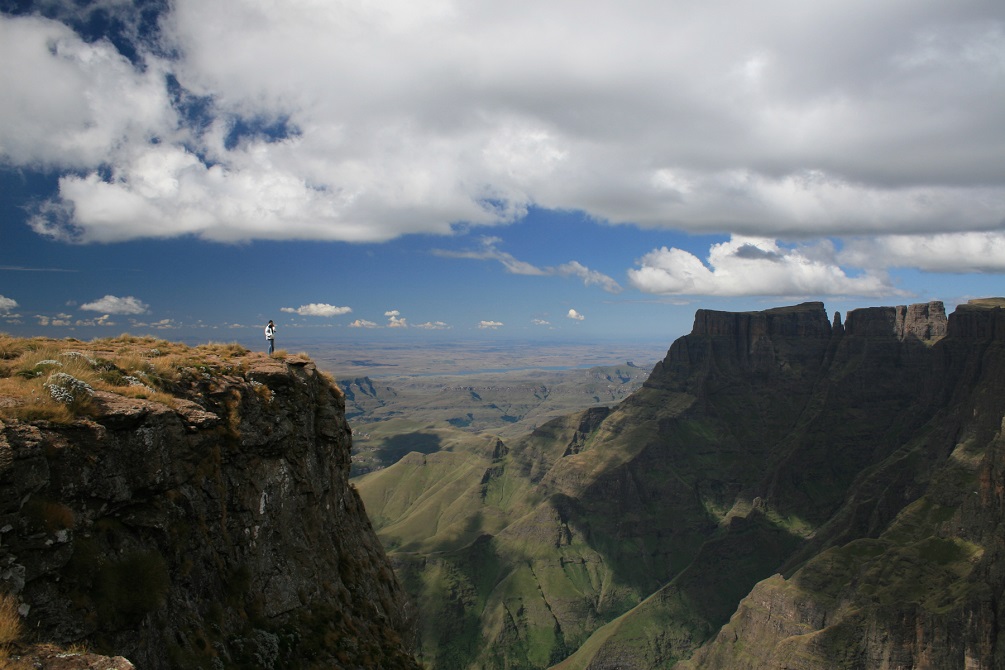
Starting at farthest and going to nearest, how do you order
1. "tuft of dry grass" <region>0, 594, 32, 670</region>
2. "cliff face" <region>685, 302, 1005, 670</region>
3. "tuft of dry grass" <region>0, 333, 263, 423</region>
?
1. "cliff face" <region>685, 302, 1005, 670</region>
2. "tuft of dry grass" <region>0, 333, 263, 423</region>
3. "tuft of dry grass" <region>0, 594, 32, 670</region>

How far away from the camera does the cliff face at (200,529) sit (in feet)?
45.8

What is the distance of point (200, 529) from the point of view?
19.5 meters

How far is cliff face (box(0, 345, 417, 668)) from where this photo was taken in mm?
13945

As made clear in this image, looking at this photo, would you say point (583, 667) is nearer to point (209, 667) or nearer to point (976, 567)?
point (976, 567)

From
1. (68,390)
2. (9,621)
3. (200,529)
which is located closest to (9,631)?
(9,621)

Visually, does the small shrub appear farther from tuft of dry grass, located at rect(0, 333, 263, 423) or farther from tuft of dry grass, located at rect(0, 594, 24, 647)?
tuft of dry grass, located at rect(0, 594, 24, 647)

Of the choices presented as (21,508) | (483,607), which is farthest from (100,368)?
(483,607)

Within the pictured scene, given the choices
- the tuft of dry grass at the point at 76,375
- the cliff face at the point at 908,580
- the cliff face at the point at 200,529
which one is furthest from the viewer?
the cliff face at the point at 908,580

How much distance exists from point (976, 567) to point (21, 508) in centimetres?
13504

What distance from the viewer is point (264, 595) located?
22062 mm

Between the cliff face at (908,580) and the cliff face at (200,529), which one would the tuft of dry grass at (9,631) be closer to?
the cliff face at (200,529)

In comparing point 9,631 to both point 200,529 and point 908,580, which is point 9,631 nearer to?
point 200,529

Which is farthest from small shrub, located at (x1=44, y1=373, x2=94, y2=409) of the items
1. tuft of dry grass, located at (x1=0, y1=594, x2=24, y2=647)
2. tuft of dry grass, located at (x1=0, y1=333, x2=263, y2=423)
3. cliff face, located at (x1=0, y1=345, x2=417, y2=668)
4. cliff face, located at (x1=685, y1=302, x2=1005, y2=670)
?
cliff face, located at (x1=685, y1=302, x2=1005, y2=670)

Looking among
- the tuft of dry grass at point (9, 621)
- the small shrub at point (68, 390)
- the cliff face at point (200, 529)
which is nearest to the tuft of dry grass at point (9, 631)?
the tuft of dry grass at point (9, 621)
